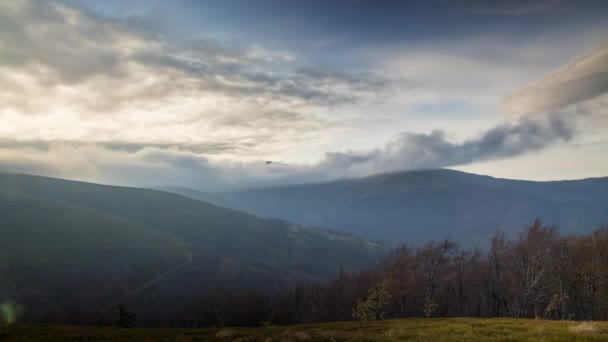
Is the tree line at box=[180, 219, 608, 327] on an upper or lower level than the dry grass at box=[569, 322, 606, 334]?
lower

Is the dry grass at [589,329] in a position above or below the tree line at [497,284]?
above

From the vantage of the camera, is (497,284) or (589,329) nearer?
(589,329)

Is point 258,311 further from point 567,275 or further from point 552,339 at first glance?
point 552,339

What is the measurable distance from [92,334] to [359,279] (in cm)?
15217

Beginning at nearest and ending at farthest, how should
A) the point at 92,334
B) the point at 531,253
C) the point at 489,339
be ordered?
1. the point at 489,339
2. the point at 92,334
3. the point at 531,253

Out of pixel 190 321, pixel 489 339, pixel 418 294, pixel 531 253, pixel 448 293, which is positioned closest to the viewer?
pixel 489 339

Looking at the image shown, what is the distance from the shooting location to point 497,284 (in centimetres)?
8738

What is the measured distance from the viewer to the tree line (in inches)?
3029

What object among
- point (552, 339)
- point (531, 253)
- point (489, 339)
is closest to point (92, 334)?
point (489, 339)

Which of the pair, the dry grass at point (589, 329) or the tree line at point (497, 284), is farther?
the tree line at point (497, 284)

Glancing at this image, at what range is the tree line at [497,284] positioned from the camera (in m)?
76.9

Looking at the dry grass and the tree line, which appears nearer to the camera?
the dry grass

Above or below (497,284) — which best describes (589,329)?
above

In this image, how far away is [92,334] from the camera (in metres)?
37.1
